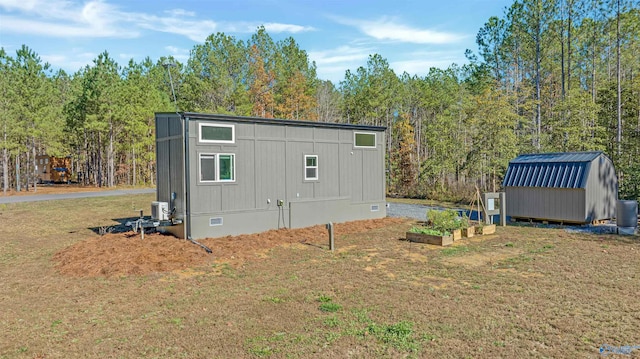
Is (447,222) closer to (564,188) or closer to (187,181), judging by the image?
(564,188)

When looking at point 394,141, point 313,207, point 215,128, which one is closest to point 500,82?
point 394,141

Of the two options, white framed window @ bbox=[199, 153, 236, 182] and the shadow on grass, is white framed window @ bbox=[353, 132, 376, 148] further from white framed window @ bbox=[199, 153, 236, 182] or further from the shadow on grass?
the shadow on grass

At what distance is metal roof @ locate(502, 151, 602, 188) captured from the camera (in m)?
12.3

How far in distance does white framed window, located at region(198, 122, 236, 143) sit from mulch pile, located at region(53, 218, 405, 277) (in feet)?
Result: 8.85

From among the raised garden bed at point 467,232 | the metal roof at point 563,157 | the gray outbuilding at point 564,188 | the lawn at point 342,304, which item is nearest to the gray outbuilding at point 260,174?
the lawn at point 342,304

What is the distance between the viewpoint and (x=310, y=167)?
1298cm

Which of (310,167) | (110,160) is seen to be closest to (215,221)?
(310,167)

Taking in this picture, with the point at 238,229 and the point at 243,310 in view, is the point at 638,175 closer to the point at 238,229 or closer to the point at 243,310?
the point at 238,229

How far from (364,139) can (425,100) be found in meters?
24.8

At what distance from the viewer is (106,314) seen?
5477 millimetres

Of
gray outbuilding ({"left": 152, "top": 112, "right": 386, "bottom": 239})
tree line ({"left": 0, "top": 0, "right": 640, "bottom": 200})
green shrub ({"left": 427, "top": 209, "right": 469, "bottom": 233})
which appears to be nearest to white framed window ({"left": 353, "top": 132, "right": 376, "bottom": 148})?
gray outbuilding ({"left": 152, "top": 112, "right": 386, "bottom": 239})

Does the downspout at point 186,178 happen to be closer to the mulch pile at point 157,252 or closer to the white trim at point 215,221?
the mulch pile at point 157,252

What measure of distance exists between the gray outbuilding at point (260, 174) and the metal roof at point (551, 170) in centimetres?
475

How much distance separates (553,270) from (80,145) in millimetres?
42494
